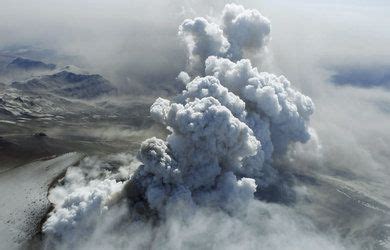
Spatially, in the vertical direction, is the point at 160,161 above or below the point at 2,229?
above

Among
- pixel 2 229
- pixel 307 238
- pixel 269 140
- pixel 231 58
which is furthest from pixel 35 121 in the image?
pixel 307 238

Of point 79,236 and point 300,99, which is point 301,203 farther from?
point 79,236

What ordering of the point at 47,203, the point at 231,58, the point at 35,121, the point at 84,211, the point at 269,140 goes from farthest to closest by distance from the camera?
1. the point at 35,121
2. the point at 231,58
3. the point at 269,140
4. the point at 47,203
5. the point at 84,211

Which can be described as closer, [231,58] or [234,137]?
[234,137]

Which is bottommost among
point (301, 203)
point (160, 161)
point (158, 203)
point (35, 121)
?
point (35, 121)

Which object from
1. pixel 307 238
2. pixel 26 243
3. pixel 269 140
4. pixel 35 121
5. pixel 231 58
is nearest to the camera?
pixel 26 243

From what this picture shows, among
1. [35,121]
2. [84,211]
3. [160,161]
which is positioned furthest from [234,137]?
[35,121]

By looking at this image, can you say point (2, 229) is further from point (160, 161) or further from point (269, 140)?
point (269, 140)
